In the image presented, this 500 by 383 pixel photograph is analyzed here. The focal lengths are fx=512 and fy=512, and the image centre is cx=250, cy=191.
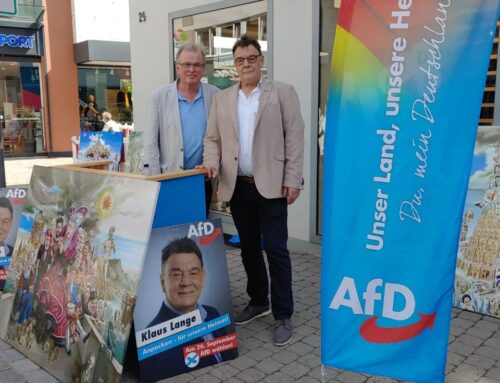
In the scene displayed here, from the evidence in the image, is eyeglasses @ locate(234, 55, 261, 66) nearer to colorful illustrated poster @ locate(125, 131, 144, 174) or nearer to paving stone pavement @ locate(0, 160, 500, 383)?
paving stone pavement @ locate(0, 160, 500, 383)

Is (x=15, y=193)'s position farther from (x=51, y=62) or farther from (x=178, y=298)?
(x=51, y=62)

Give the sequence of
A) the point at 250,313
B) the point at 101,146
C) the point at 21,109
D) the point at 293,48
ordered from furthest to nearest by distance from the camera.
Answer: the point at 21,109 < the point at 101,146 < the point at 293,48 < the point at 250,313

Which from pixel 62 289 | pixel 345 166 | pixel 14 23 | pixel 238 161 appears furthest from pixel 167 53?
pixel 14 23

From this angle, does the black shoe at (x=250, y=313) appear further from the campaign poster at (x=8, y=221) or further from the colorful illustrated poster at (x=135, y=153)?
the colorful illustrated poster at (x=135, y=153)

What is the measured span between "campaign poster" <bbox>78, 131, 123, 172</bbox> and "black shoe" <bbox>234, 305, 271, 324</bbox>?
4621mm

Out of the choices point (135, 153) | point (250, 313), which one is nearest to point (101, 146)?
point (135, 153)

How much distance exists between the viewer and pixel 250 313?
12.6ft

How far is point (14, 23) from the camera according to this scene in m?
15.9

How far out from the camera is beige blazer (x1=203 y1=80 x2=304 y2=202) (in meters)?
3.28

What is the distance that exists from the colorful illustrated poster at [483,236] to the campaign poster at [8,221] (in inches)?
144

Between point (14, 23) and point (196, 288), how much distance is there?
1565cm

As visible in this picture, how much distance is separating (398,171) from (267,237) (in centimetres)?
143

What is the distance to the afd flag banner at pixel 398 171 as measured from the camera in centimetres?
205

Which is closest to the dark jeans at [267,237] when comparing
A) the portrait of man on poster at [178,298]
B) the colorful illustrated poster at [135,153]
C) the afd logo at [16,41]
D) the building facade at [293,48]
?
the portrait of man on poster at [178,298]
